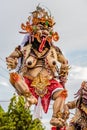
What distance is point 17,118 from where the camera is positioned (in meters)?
2.60

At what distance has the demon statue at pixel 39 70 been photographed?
5.44 meters

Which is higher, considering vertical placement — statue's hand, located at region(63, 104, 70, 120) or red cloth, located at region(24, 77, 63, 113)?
red cloth, located at region(24, 77, 63, 113)

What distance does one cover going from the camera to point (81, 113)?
488cm

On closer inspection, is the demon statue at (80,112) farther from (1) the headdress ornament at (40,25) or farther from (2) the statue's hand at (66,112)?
(1) the headdress ornament at (40,25)

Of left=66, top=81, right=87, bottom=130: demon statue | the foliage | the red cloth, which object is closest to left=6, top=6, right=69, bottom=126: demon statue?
the red cloth

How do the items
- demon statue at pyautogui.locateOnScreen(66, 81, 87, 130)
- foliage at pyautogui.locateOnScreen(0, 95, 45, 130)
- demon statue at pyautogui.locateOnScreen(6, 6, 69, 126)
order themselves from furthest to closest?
demon statue at pyautogui.locateOnScreen(6, 6, 69, 126), demon statue at pyautogui.locateOnScreen(66, 81, 87, 130), foliage at pyautogui.locateOnScreen(0, 95, 45, 130)

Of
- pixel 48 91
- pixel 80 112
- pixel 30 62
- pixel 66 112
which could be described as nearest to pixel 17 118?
pixel 80 112

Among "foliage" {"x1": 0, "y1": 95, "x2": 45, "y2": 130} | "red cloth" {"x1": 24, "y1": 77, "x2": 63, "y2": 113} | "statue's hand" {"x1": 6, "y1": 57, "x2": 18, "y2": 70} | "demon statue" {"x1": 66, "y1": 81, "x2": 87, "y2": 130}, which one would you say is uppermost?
"statue's hand" {"x1": 6, "y1": 57, "x2": 18, "y2": 70}

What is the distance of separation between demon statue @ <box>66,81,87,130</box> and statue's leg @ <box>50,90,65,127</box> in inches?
13.3

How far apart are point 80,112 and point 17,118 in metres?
2.38

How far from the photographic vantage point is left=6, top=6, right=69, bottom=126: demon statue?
5.44m

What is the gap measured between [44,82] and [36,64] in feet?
0.85

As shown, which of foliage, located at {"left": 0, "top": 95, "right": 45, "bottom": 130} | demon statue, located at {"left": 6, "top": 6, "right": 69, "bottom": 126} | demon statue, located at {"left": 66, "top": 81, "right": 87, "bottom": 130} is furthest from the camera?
demon statue, located at {"left": 6, "top": 6, "right": 69, "bottom": 126}

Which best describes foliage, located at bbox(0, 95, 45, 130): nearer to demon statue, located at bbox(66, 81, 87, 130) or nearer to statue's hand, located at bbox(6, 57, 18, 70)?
demon statue, located at bbox(66, 81, 87, 130)
